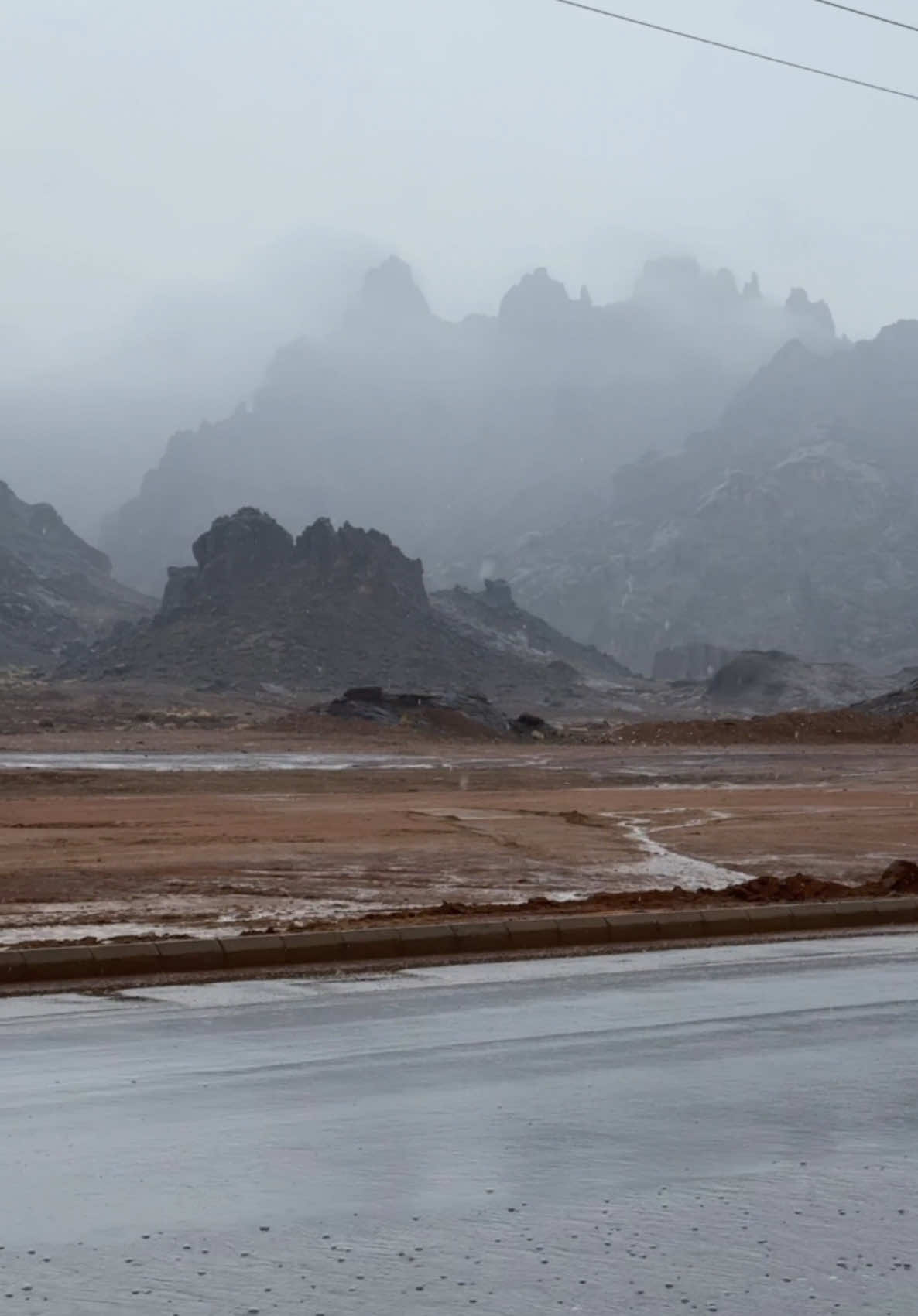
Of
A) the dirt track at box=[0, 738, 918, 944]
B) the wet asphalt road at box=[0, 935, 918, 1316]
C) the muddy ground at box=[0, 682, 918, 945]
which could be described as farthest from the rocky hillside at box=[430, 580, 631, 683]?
the wet asphalt road at box=[0, 935, 918, 1316]

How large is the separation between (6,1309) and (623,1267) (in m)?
1.82

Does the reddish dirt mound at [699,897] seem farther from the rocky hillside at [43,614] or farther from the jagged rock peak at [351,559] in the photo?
the rocky hillside at [43,614]

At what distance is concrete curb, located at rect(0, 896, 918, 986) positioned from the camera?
13.1 meters

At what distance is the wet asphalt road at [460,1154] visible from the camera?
5.64 meters

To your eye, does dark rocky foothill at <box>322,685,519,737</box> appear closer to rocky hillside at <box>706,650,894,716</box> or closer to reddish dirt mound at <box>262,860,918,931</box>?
rocky hillside at <box>706,650,894,716</box>

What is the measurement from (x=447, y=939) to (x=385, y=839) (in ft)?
41.4

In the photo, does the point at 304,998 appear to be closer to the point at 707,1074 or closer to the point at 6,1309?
the point at 707,1074

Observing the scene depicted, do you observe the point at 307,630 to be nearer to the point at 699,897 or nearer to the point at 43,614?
the point at 43,614

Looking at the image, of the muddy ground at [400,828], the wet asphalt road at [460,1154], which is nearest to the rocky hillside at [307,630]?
the muddy ground at [400,828]

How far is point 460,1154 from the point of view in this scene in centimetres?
732

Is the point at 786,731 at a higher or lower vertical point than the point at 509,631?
lower

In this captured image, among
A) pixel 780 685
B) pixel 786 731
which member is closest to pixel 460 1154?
pixel 786 731

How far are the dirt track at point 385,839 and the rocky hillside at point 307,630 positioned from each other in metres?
79.3

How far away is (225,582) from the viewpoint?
147750 millimetres
